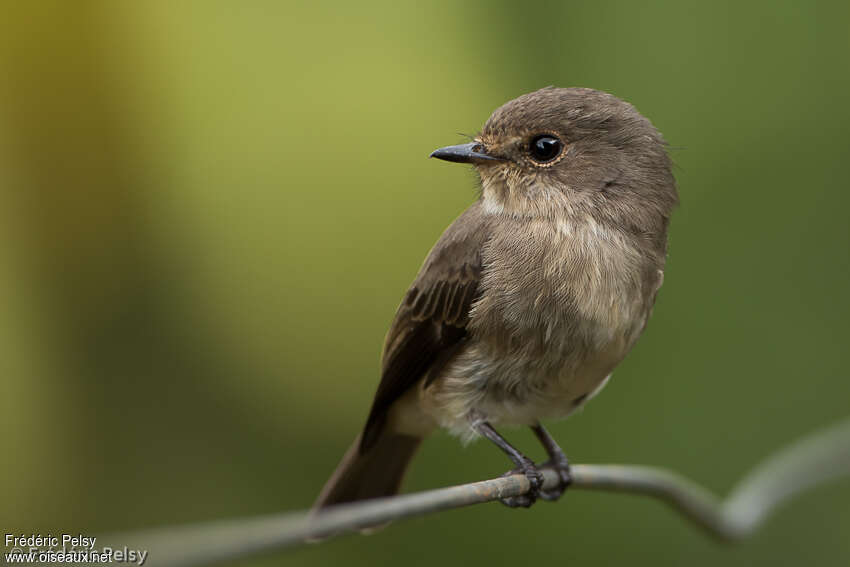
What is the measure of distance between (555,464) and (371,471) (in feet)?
2.67

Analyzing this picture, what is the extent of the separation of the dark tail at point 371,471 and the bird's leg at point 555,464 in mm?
600

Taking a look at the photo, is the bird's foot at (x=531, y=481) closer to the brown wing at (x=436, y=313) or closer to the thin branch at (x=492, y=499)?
the thin branch at (x=492, y=499)

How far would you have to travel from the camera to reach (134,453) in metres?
5.63

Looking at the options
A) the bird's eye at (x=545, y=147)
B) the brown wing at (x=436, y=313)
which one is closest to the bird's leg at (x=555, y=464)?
the brown wing at (x=436, y=313)

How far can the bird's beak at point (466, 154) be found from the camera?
3.60 m

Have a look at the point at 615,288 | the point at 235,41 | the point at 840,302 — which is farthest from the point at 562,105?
the point at 235,41

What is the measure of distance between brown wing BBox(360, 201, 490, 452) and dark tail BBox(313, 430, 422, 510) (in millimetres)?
293

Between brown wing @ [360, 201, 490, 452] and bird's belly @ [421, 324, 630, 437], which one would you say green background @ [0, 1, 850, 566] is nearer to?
brown wing @ [360, 201, 490, 452]

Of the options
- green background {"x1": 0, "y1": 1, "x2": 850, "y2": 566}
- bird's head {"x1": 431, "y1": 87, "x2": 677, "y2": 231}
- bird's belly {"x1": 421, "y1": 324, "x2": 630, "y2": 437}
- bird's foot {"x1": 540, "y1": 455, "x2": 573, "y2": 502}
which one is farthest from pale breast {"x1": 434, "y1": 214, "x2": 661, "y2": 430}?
green background {"x1": 0, "y1": 1, "x2": 850, "y2": 566}

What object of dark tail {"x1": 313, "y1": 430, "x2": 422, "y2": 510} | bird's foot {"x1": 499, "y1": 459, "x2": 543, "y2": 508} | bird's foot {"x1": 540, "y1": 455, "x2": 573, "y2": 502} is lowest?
dark tail {"x1": 313, "y1": 430, "x2": 422, "y2": 510}

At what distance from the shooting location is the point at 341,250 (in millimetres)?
5867

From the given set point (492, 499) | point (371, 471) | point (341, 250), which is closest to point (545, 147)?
point (371, 471)

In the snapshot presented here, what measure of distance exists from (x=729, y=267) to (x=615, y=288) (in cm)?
202

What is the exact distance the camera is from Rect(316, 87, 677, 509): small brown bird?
321 cm
